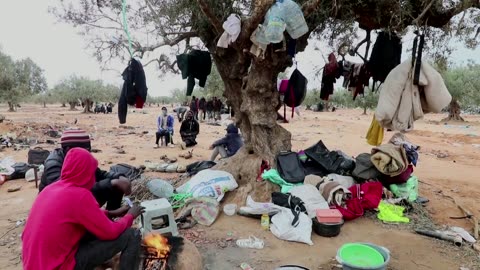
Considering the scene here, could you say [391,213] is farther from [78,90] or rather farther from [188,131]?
[78,90]

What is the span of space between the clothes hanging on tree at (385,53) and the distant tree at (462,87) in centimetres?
2264

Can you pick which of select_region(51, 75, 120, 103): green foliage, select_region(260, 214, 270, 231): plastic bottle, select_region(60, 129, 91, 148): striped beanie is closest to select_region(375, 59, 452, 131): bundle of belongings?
select_region(260, 214, 270, 231): plastic bottle

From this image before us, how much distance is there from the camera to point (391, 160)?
4.81 m

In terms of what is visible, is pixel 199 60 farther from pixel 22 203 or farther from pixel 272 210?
pixel 22 203

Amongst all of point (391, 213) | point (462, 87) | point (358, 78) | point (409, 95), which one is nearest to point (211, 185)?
point (391, 213)

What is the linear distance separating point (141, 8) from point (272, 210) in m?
4.52

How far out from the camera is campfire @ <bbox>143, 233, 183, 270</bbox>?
2725 mm

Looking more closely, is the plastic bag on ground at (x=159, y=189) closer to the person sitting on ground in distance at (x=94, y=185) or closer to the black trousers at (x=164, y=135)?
the person sitting on ground in distance at (x=94, y=185)

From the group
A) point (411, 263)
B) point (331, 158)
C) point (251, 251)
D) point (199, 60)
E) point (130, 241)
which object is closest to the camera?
point (130, 241)

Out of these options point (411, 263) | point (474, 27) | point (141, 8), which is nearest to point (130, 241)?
point (411, 263)

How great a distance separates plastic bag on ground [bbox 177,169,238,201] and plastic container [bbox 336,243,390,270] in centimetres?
223

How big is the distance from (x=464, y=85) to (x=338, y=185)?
81.1 ft

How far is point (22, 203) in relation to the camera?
5.62 metres

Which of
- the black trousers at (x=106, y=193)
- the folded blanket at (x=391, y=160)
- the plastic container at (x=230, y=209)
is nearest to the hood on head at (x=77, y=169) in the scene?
the black trousers at (x=106, y=193)
